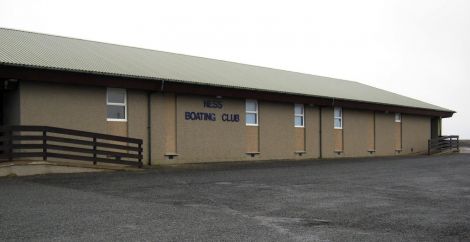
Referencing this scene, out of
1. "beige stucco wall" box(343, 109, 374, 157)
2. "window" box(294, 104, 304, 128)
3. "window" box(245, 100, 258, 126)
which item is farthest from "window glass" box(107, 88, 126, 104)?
"beige stucco wall" box(343, 109, 374, 157)

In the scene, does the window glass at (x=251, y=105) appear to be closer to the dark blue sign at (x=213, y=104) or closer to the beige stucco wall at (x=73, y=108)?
the dark blue sign at (x=213, y=104)

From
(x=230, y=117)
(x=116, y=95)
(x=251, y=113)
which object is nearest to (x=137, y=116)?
(x=116, y=95)

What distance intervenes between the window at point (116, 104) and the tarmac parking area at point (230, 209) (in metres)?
4.77

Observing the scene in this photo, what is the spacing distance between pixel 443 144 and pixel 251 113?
2003cm

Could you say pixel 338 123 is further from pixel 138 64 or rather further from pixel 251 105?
pixel 138 64

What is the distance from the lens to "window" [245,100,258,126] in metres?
23.9

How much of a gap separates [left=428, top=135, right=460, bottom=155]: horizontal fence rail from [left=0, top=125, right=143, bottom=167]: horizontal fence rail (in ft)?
82.5

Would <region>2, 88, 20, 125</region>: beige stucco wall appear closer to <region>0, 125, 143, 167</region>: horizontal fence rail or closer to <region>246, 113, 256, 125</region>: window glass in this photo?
<region>0, 125, 143, 167</region>: horizontal fence rail

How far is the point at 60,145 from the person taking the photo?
53.1 ft

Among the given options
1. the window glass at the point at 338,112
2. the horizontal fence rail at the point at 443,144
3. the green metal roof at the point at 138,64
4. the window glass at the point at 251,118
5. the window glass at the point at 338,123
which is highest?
the green metal roof at the point at 138,64

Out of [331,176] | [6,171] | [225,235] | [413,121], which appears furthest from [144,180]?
[413,121]

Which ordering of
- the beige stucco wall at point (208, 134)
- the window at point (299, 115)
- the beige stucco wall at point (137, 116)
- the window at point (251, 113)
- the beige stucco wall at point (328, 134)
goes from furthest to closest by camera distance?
the beige stucco wall at point (328, 134)
the window at point (299, 115)
the window at point (251, 113)
the beige stucco wall at point (208, 134)
the beige stucco wall at point (137, 116)

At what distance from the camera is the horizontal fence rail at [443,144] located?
3684cm

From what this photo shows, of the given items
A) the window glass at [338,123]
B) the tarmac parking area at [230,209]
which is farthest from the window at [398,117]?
the tarmac parking area at [230,209]
